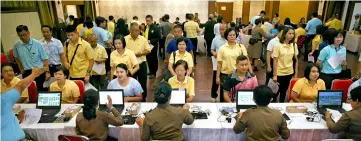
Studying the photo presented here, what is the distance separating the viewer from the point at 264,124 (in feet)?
6.35

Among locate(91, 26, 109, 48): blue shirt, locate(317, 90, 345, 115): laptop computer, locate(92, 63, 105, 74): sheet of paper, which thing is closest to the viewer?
locate(317, 90, 345, 115): laptop computer

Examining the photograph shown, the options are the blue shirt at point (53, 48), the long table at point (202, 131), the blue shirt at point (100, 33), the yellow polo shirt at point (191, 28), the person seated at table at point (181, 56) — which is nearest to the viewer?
the long table at point (202, 131)

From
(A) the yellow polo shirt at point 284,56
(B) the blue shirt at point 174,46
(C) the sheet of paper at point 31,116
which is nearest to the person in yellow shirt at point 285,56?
(A) the yellow polo shirt at point 284,56

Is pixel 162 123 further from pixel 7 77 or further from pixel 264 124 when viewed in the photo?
pixel 7 77

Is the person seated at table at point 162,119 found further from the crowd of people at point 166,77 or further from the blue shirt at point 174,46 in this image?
the blue shirt at point 174,46

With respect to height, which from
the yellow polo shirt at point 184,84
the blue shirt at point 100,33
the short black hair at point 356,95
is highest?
the blue shirt at point 100,33

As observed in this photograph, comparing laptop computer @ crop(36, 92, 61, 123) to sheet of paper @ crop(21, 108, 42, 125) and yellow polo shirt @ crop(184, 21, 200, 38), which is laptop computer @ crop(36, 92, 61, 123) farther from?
yellow polo shirt @ crop(184, 21, 200, 38)

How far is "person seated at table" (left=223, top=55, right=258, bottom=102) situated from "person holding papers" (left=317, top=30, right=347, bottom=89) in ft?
4.21

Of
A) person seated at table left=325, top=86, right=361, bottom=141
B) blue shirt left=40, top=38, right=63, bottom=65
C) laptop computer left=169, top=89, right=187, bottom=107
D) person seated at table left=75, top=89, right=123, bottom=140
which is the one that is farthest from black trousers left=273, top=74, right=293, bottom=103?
blue shirt left=40, top=38, right=63, bottom=65

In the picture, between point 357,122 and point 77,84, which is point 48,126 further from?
point 357,122

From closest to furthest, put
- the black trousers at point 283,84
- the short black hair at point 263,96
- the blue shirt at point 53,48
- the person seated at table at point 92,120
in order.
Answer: the short black hair at point 263,96 → the person seated at table at point 92,120 → the black trousers at point 283,84 → the blue shirt at point 53,48

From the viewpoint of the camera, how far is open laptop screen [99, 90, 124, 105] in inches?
111

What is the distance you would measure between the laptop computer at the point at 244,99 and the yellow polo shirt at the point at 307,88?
64 centimetres

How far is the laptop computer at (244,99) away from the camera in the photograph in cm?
280
